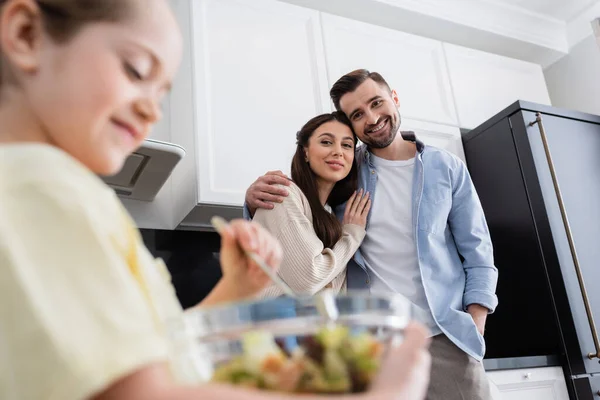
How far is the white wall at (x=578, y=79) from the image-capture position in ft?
8.77

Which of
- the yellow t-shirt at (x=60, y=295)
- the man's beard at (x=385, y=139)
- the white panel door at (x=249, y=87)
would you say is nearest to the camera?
the yellow t-shirt at (x=60, y=295)

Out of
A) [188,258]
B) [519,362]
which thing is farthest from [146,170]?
[519,362]

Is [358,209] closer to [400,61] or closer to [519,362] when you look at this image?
[519,362]

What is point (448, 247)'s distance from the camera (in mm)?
1455

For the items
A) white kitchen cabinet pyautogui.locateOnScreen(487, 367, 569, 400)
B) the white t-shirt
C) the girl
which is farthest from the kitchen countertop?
the girl

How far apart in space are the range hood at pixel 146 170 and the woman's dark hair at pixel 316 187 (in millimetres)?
370

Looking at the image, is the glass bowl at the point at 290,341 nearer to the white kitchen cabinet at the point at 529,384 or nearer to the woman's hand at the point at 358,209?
the woman's hand at the point at 358,209

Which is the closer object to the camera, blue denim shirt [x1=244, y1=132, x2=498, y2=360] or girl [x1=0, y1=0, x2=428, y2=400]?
girl [x1=0, y1=0, x2=428, y2=400]

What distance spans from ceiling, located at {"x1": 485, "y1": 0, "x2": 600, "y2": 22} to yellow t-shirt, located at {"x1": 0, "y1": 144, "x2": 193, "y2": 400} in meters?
2.68

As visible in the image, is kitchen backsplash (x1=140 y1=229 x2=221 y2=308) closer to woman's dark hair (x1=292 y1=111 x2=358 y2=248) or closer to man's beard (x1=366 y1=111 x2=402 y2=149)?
woman's dark hair (x1=292 y1=111 x2=358 y2=248)

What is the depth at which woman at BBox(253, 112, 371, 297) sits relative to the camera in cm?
122

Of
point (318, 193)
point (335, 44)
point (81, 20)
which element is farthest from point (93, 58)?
point (335, 44)

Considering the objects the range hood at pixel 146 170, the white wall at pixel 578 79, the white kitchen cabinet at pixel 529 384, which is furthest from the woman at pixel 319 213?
the white wall at pixel 578 79

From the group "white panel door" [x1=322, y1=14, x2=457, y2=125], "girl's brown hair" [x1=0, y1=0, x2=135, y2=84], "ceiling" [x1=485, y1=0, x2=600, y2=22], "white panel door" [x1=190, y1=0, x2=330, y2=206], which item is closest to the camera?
"girl's brown hair" [x1=0, y1=0, x2=135, y2=84]
